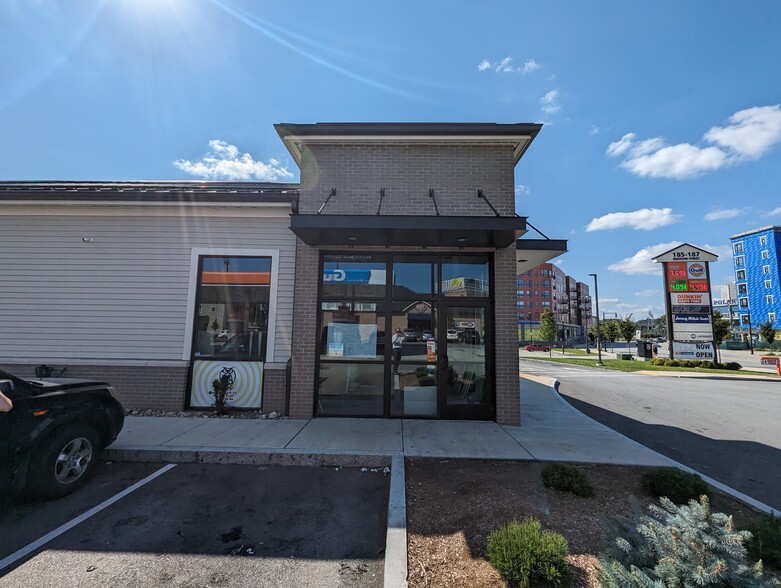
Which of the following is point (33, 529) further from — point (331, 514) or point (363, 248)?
point (363, 248)

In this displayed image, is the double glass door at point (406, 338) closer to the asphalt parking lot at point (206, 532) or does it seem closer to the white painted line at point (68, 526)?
the asphalt parking lot at point (206, 532)

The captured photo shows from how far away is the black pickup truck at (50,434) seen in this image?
→ 3.80 meters

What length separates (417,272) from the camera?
7664 mm

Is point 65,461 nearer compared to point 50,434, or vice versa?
point 50,434

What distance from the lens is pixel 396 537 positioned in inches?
131

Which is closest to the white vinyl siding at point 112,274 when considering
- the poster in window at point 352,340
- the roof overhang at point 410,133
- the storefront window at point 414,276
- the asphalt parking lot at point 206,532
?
the poster in window at point 352,340

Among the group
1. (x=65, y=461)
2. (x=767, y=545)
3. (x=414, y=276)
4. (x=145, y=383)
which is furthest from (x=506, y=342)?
(x=145, y=383)

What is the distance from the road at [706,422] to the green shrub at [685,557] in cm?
365

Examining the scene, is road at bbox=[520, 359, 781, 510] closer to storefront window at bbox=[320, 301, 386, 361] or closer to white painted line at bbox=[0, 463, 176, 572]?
storefront window at bbox=[320, 301, 386, 361]

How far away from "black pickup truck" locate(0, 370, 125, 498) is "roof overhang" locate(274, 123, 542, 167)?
590 cm

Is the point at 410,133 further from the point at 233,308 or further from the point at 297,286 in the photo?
the point at 233,308

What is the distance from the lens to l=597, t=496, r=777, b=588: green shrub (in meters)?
2.11

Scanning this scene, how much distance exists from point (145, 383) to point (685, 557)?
9017mm

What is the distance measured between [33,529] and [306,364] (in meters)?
4.27
